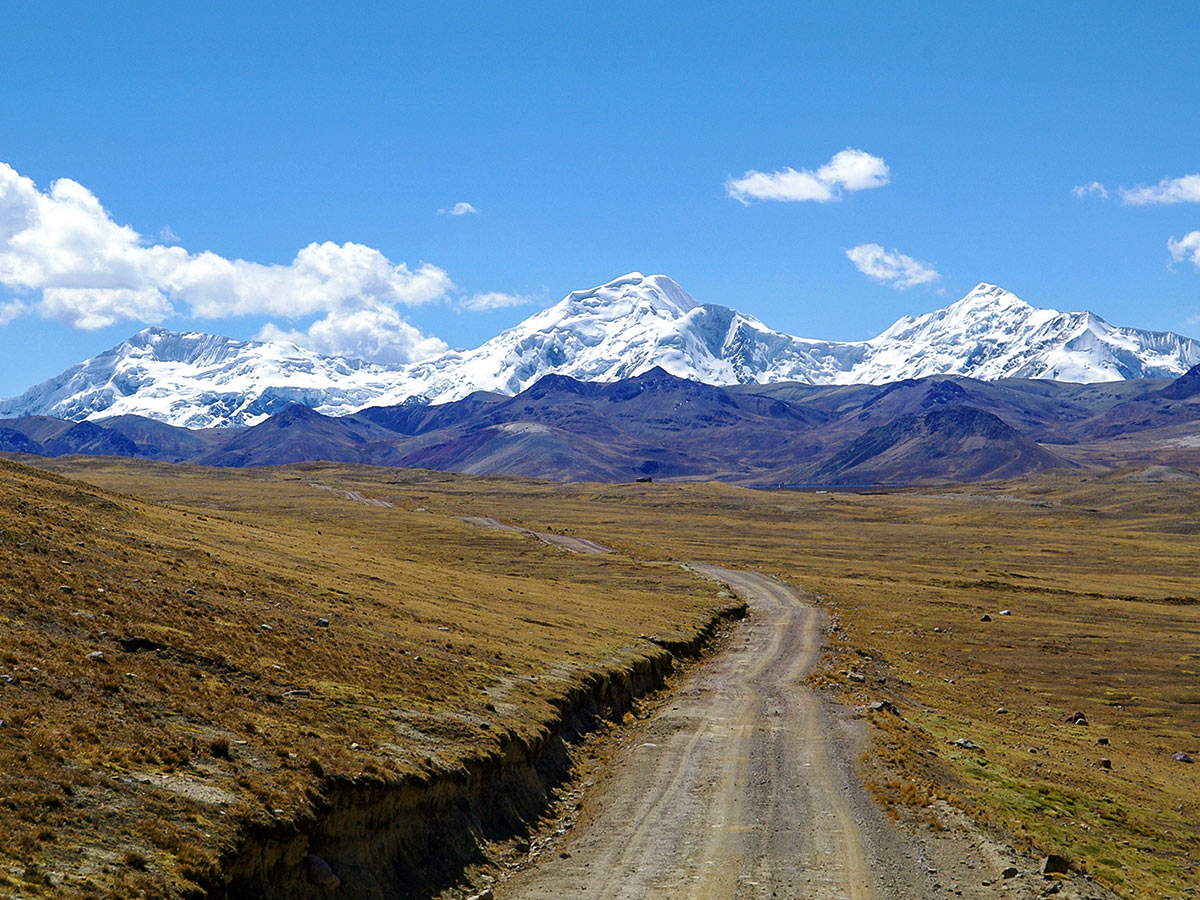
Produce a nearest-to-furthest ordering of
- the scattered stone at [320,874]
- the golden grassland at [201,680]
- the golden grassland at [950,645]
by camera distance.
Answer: the golden grassland at [201,680]
the scattered stone at [320,874]
the golden grassland at [950,645]

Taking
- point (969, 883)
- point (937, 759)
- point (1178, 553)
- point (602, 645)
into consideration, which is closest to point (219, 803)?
point (969, 883)

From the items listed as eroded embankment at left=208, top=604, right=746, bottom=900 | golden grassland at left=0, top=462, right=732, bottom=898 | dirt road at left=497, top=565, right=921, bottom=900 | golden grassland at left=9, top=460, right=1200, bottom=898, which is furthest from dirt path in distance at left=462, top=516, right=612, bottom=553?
eroded embankment at left=208, top=604, right=746, bottom=900

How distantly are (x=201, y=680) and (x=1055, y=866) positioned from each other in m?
19.3

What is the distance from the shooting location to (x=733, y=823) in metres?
23.7

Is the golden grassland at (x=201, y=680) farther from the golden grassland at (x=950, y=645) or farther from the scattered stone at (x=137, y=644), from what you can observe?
the golden grassland at (x=950, y=645)

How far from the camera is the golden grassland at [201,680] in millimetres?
15445

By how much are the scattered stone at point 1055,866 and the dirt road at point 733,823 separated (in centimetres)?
247

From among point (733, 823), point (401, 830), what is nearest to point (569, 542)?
point (733, 823)

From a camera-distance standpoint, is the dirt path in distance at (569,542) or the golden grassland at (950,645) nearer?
the golden grassland at (950,645)

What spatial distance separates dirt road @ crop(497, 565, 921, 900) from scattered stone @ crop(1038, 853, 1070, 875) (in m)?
2.47

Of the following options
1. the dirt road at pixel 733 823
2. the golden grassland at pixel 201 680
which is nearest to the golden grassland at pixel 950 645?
the golden grassland at pixel 201 680

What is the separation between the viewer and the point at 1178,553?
149 meters

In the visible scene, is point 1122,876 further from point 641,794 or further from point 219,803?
point 219,803

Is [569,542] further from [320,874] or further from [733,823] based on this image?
[320,874]
